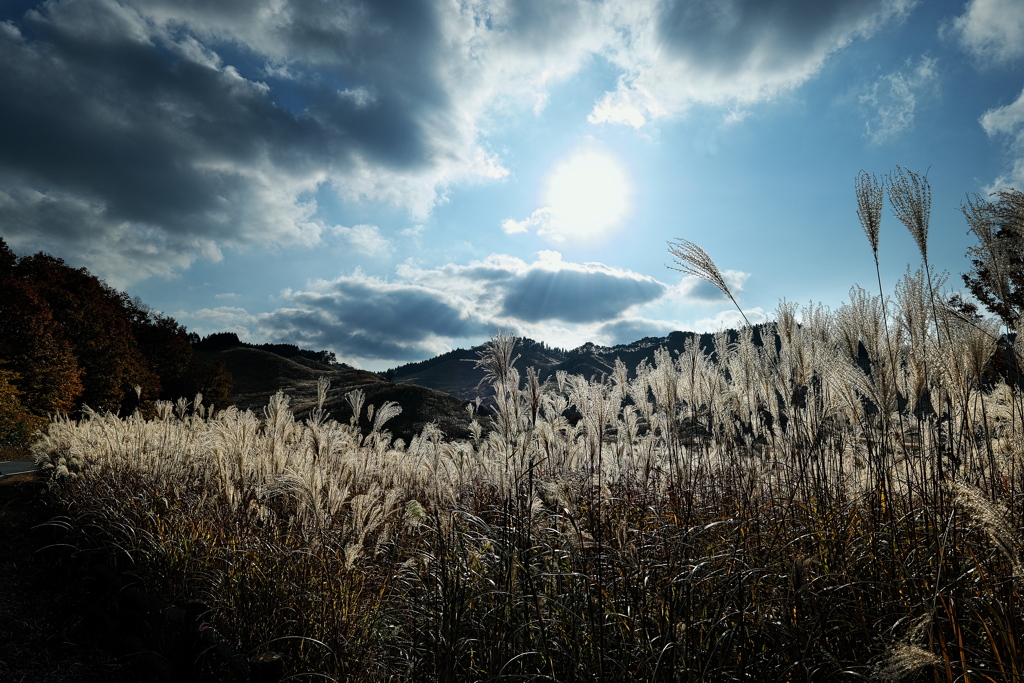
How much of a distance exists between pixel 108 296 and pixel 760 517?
114 ft

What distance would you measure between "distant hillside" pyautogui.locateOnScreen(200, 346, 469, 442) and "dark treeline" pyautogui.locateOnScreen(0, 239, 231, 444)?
5.49 metres

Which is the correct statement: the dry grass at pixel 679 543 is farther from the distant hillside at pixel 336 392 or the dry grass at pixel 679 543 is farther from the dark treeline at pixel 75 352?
the dark treeline at pixel 75 352

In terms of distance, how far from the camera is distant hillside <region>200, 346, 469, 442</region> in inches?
1090

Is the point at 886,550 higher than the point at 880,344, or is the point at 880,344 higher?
the point at 880,344

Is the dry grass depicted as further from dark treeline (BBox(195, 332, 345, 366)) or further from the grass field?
dark treeline (BBox(195, 332, 345, 366))

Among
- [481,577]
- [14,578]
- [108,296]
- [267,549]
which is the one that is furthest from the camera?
[108,296]

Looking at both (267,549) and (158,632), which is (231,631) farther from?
(158,632)

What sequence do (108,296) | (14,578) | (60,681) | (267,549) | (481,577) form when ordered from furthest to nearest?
(108,296) → (14,578) → (60,681) → (267,549) → (481,577)

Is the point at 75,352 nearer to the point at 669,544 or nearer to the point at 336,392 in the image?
the point at 336,392

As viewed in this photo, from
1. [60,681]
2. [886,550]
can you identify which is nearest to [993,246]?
[886,550]

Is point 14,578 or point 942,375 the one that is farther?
point 14,578

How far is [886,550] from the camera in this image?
8.10 feet

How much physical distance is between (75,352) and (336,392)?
16.4 meters

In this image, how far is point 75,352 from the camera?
23.4 meters
